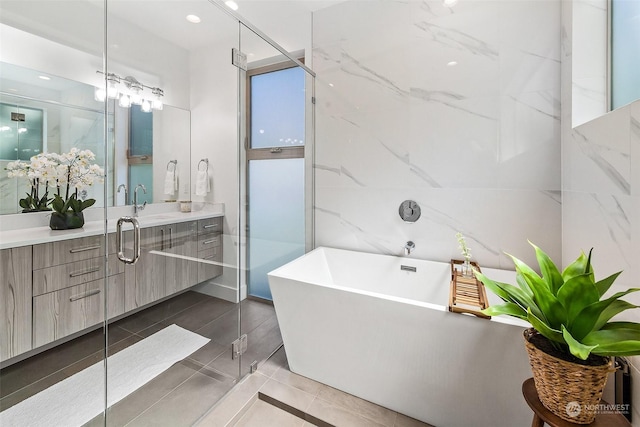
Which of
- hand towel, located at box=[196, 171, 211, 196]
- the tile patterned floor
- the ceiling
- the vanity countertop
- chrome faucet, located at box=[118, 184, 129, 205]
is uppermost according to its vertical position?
the ceiling

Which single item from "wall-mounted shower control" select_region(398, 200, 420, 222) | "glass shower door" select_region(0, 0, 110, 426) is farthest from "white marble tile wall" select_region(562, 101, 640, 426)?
A: "glass shower door" select_region(0, 0, 110, 426)

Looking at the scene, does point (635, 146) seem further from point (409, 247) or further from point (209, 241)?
point (209, 241)

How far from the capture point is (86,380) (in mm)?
1751

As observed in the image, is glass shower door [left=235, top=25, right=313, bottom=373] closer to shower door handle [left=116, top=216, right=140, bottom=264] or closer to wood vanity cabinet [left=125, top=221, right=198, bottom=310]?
wood vanity cabinet [left=125, top=221, right=198, bottom=310]

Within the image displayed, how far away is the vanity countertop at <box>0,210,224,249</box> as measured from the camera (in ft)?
5.14

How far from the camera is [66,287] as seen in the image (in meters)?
1.83

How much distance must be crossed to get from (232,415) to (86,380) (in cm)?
107

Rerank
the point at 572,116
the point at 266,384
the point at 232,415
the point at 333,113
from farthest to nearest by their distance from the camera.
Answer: the point at 333,113 → the point at 266,384 → the point at 572,116 → the point at 232,415

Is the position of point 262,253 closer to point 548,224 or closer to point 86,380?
point 86,380

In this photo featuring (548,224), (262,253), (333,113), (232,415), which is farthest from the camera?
(333,113)

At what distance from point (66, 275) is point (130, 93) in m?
1.33

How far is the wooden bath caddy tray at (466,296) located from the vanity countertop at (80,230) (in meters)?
1.69

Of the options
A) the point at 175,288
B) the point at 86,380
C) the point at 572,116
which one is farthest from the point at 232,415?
the point at 572,116

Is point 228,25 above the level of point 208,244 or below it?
above
